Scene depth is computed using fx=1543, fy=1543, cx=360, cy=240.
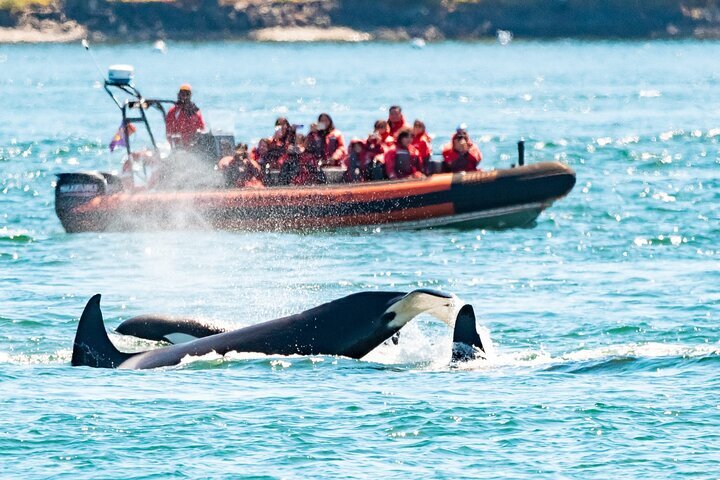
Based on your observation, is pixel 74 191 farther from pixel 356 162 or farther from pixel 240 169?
pixel 356 162

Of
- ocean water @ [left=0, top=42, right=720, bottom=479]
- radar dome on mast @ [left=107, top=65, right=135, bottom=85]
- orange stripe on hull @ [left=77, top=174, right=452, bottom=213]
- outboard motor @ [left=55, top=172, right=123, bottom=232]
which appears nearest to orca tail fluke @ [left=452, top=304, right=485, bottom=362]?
ocean water @ [left=0, top=42, right=720, bottom=479]

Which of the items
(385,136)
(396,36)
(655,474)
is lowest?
(655,474)

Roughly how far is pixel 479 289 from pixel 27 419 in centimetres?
868

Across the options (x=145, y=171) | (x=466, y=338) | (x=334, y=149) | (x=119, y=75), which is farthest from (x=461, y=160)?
(x=466, y=338)

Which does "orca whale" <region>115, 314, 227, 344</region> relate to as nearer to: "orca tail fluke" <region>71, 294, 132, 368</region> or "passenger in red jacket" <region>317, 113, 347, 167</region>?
"orca tail fluke" <region>71, 294, 132, 368</region>

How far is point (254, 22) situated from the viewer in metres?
128

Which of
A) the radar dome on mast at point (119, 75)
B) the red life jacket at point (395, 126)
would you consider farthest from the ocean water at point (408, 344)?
the red life jacket at point (395, 126)

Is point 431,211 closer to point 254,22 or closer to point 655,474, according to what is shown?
point 655,474

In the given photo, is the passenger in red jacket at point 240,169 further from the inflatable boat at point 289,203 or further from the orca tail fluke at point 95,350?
the orca tail fluke at point 95,350

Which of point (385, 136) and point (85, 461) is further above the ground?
point (385, 136)

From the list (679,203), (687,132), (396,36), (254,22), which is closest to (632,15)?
(396,36)

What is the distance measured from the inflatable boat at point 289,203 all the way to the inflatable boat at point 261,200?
17 millimetres

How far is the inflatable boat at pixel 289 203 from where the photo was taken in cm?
2669

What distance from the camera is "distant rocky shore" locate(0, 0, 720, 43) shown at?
128 metres
